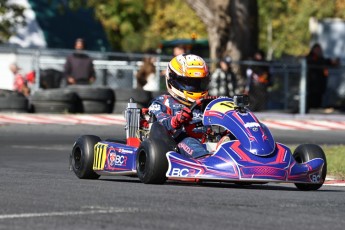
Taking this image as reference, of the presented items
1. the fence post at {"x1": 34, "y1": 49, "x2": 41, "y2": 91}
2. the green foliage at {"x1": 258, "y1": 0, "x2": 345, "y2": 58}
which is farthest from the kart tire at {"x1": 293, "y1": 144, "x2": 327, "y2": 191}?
the green foliage at {"x1": 258, "y1": 0, "x2": 345, "y2": 58}

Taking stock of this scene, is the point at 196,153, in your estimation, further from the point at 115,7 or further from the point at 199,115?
the point at 115,7

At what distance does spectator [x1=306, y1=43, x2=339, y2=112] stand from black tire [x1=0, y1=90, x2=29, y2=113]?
6686 millimetres

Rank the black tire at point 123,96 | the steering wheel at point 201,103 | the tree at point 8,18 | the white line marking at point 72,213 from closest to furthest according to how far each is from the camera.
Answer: the white line marking at point 72,213 → the steering wheel at point 201,103 → the black tire at point 123,96 → the tree at point 8,18

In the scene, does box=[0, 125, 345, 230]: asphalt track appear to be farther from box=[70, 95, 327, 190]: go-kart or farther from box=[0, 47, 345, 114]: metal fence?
box=[0, 47, 345, 114]: metal fence

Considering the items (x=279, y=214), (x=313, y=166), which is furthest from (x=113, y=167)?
(x=279, y=214)

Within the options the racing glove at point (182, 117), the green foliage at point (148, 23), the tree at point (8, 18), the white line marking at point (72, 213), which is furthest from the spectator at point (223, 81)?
the green foliage at point (148, 23)

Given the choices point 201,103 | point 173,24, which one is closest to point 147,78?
point 201,103

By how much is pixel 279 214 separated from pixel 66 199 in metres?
1.60

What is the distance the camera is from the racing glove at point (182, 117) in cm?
1080

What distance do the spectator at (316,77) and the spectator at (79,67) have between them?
4996 millimetres

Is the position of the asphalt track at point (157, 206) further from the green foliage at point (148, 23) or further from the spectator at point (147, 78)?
the green foliage at point (148, 23)

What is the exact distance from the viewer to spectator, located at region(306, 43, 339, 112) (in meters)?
26.4

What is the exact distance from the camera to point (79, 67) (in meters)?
24.4

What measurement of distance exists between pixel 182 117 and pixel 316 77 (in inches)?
630
